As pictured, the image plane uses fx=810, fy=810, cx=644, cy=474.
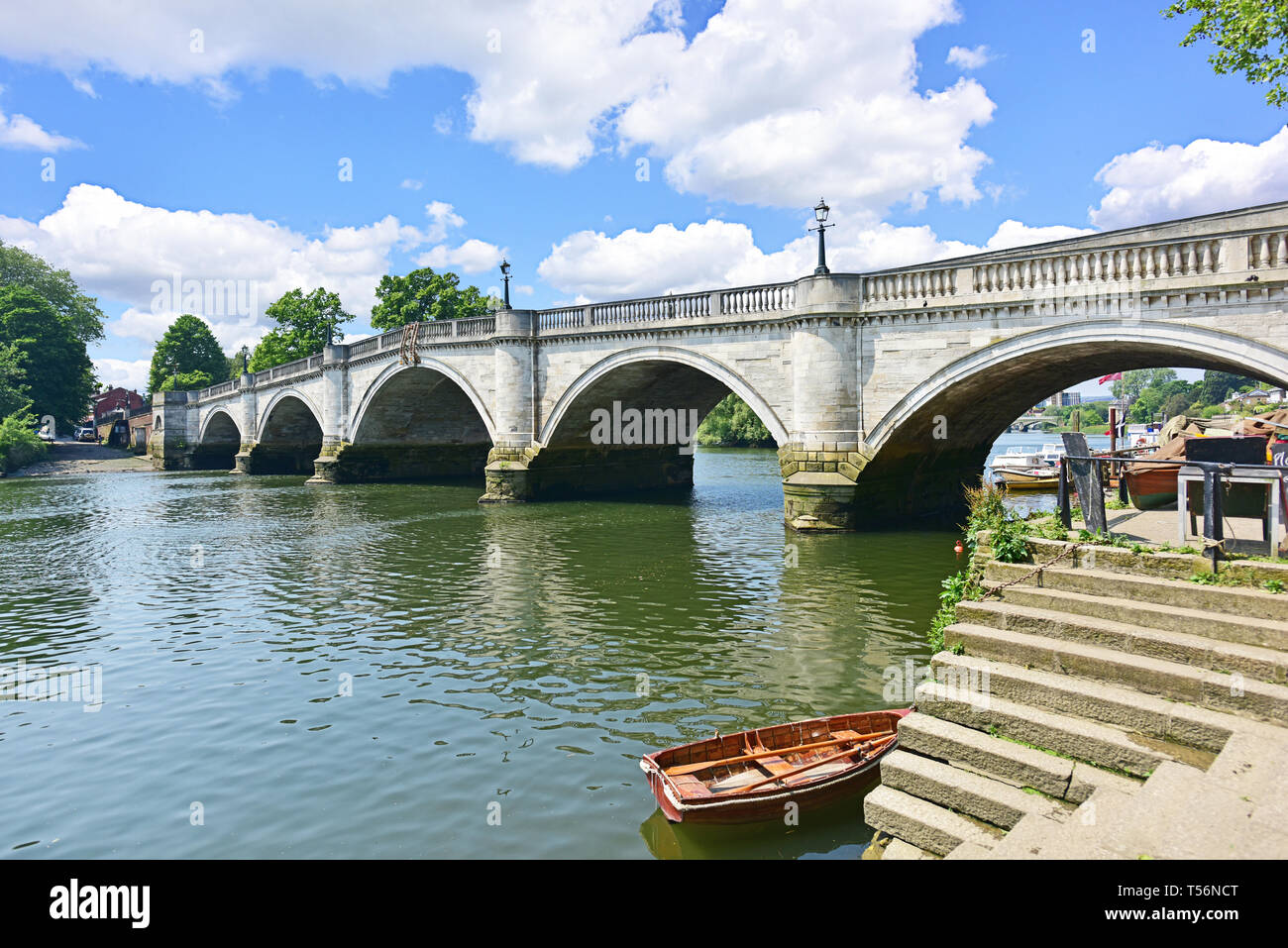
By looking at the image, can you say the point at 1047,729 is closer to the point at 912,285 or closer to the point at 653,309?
the point at 912,285

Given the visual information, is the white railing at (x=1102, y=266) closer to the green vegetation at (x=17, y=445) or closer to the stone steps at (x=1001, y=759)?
the stone steps at (x=1001, y=759)

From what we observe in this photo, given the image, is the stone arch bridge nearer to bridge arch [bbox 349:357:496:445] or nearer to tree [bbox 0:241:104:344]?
bridge arch [bbox 349:357:496:445]

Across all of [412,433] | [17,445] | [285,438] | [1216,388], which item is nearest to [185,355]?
[17,445]

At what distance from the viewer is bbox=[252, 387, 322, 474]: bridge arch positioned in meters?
49.1

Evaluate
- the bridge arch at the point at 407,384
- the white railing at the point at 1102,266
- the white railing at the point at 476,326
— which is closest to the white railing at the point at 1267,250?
the white railing at the point at 1102,266

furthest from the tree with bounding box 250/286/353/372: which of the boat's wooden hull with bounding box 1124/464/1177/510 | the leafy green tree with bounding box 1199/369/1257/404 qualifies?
the leafy green tree with bounding box 1199/369/1257/404

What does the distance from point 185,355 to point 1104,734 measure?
305 ft

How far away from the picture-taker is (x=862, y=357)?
64.0ft

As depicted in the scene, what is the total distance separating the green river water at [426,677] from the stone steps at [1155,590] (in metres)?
2.49

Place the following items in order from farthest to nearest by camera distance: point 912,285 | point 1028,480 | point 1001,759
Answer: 1. point 1028,480
2. point 912,285
3. point 1001,759

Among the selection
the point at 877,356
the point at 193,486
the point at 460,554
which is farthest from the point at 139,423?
the point at 877,356

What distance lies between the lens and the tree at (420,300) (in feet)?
190
